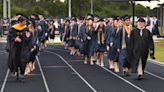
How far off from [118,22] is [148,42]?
1870mm

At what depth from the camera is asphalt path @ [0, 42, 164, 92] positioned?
48.3 feet

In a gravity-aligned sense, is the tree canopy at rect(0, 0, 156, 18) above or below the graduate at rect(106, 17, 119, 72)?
above

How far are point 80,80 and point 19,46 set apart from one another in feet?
6.64

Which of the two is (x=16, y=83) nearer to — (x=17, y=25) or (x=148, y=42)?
(x=17, y=25)

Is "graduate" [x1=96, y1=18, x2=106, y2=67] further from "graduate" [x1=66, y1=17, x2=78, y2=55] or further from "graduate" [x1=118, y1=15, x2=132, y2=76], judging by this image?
"graduate" [x1=66, y1=17, x2=78, y2=55]

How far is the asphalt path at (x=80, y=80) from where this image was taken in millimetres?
14727

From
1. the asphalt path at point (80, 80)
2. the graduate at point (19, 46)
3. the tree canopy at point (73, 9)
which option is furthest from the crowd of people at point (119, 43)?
the tree canopy at point (73, 9)

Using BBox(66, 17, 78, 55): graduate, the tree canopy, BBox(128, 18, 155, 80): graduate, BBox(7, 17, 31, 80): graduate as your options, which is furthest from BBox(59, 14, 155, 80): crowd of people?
the tree canopy

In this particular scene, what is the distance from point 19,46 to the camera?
1681 cm

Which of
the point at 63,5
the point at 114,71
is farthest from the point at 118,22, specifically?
the point at 63,5

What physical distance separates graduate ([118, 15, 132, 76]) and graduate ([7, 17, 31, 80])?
10.4 ft

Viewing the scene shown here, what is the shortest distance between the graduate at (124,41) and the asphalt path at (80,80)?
1.19 ft

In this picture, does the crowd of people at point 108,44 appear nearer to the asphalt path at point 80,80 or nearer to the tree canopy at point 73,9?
the asphalt path at point 80,80

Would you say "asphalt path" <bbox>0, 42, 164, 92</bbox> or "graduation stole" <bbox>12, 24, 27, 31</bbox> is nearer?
"asphalt path" <bbox>0, 42, 164, 92</bbox>
